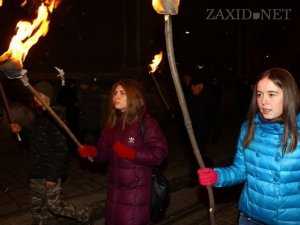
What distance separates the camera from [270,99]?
123 inches

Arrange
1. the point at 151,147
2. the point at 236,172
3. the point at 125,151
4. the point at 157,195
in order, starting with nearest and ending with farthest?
1. the point at 236,172
2. the point at 125,151
3. the point at 151,147
4. the point at 157,195

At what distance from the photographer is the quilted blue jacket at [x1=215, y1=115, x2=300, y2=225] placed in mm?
3096

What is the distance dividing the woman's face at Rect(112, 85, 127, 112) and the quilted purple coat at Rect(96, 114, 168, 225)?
0.19 metres

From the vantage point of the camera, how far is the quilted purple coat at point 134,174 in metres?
4.17

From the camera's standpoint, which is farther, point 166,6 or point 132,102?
point 132,102

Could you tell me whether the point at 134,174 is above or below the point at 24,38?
below

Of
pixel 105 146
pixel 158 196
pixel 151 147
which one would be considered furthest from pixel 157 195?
pixel 105 146

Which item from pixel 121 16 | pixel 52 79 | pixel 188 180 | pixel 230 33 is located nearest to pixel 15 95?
pixel 52 79

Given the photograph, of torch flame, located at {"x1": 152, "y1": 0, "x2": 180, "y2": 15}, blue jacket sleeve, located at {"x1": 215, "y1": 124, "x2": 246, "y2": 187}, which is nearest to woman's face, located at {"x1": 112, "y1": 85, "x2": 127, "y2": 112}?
blue jacket sleeve, located at {"x1": 215, "y1": 124, "x2": 246, "y2": 187}

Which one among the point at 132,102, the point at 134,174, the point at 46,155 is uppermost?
the point at 132,102

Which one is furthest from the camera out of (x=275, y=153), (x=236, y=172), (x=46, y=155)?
(x=46, y=155)

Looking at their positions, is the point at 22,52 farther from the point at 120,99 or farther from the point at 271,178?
the point at 271,178

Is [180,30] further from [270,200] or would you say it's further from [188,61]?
[270,200]

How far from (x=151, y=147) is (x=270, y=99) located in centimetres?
140
